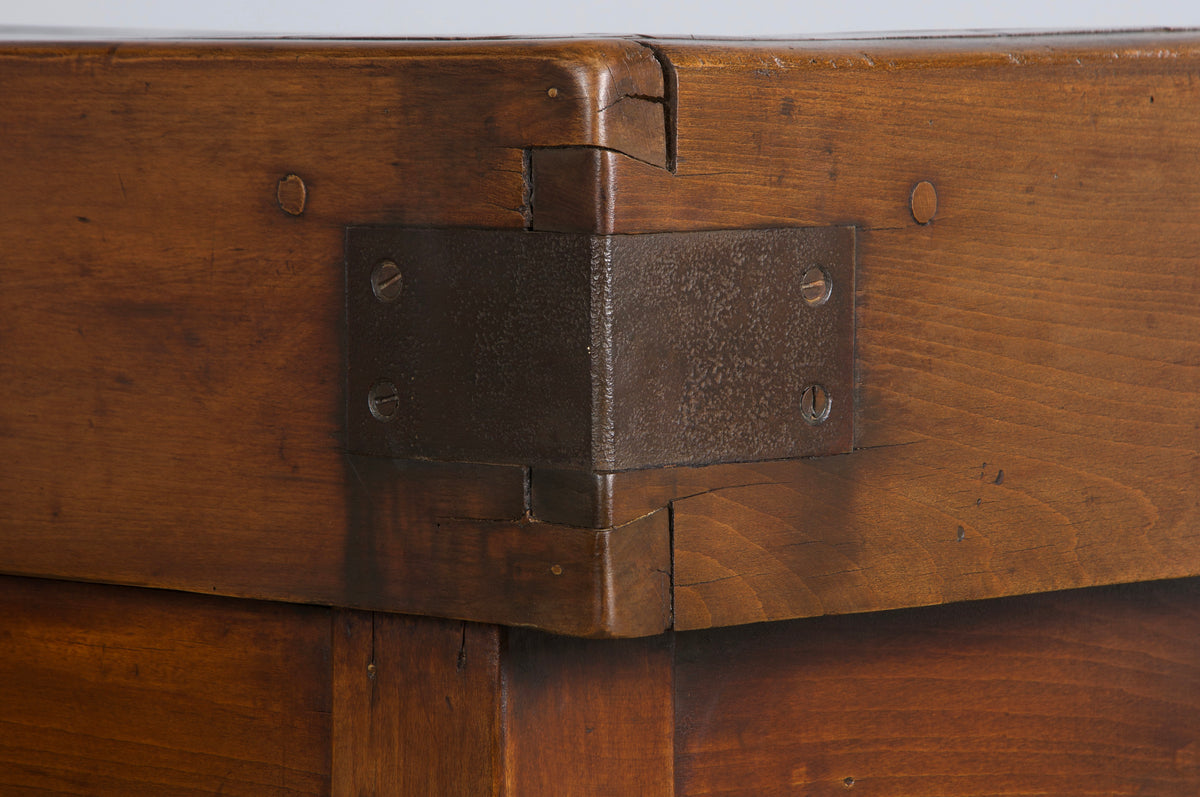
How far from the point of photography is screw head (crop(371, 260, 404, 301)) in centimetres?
76

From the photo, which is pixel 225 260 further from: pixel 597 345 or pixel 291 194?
pixel 597 345

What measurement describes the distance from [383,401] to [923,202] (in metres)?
0.29

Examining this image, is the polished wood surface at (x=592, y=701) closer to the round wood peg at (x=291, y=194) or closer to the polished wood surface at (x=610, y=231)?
the polished wood surface at (x=610, y=231)

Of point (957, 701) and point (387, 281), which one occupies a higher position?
point (387, 281)

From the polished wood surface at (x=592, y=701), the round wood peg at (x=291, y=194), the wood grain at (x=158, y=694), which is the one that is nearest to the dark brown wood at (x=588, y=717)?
the polished wood surface at (x=592, y=701)

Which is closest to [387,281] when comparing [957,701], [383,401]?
[383,401]

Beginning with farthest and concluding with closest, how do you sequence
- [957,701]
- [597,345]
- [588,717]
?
[957,701]
[588,717]
[597,345]

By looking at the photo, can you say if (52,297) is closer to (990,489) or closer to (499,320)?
(499,320)

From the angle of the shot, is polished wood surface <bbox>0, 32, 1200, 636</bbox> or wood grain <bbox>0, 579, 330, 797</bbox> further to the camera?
wood grain <bbox>0, 579, 330, 797</bbox>

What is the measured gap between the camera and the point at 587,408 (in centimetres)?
71

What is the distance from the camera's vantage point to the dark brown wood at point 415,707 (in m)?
0.78

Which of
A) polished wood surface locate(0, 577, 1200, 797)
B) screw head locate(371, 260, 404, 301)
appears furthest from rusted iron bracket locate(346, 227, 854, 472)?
polished wood surface locate(0, 577, 1200, 797)

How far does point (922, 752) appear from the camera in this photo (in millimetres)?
918

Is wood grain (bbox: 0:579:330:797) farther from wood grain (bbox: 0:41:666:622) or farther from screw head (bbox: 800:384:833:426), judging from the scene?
screw head (bbox: 800:384:833:426)
